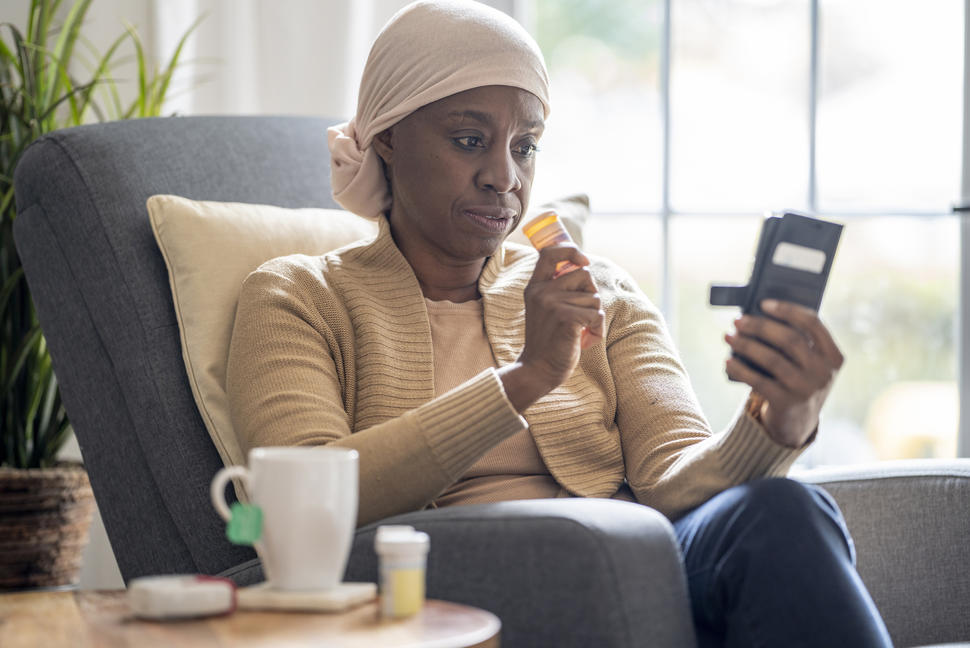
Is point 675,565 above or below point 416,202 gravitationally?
below

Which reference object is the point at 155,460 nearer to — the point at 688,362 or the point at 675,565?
the point at 675,565

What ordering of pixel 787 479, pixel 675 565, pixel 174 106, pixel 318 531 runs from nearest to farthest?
pixel 318 531 → pixel 675 565 → pixel 787 479 → pixel 174 106

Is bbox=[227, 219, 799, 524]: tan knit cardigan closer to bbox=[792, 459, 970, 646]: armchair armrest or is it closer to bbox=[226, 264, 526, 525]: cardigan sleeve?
bbox=[226, 264, 526, 525]: cardigan sleeve

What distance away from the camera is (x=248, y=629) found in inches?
32.8

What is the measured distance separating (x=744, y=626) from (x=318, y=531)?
0.44 meters

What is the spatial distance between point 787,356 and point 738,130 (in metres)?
1.60

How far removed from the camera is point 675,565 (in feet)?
3.32

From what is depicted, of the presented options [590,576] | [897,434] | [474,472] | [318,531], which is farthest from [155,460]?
[897,434]

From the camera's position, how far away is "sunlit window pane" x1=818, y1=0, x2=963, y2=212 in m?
2.53

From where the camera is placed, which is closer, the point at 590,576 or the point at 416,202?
the point at 590,576

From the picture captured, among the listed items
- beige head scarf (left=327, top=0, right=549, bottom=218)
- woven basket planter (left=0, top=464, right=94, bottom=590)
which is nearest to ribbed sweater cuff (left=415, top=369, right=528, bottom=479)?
beige head scarf (left=327, top=0, right=549, bottom=218)

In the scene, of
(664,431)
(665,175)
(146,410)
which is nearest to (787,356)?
(664,431)

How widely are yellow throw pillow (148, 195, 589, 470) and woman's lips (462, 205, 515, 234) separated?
292 millimetres

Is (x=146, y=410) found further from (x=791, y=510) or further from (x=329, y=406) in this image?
(x=791, y=510)
